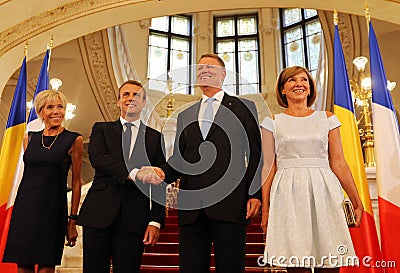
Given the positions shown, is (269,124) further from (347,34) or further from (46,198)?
(347,34)

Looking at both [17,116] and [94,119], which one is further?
[94,119]

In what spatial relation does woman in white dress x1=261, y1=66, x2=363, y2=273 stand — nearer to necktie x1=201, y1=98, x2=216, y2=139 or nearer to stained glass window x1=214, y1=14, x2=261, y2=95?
necktie x1=201, y1=98, x2=216, y2=139

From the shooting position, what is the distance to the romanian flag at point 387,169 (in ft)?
11.1

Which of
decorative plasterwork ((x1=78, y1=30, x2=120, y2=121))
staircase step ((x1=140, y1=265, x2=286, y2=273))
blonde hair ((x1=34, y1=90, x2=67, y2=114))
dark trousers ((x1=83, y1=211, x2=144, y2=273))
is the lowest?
staircase step ((x1=140, y1=265, x2=286, y2=273))

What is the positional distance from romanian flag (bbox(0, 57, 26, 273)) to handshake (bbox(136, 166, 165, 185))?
2.34 m

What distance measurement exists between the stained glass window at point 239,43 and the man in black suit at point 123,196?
12097 mm

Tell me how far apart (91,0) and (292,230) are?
4.26m

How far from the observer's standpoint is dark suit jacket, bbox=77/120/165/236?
6.77 ft

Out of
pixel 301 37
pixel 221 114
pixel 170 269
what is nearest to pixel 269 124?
pixel 221 114

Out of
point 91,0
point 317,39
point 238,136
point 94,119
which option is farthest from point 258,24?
point 238,136

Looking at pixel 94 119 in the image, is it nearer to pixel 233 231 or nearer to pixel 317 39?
pixel 317 39

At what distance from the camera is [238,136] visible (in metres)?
2.10

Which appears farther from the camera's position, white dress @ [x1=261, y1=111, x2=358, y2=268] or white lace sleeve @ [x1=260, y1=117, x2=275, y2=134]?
white lace sleeve @ [x1=260, y1=117, x2=275, y2=134]

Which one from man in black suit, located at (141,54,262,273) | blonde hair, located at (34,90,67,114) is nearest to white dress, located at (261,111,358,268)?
man in black suit, located at (141,54,262,273)
